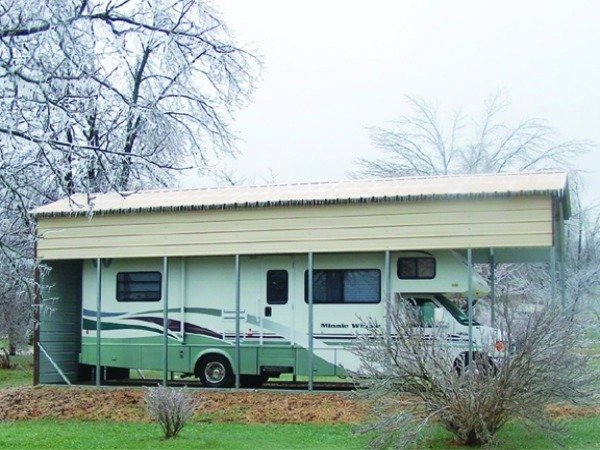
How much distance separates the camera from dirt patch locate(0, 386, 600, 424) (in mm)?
14406

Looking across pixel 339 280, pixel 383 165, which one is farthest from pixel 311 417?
pixel 383 165

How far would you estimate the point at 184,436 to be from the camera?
509 inches

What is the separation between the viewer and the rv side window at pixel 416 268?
632 inches

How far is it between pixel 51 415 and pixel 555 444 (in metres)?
8.29

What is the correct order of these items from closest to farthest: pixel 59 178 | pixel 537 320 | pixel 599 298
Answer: pixel 59 178 < pixel 537 320 < pixel 599 298

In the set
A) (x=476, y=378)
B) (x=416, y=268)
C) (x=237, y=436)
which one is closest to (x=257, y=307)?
(x=416, y=268)

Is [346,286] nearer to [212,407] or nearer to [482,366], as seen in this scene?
[212,407]

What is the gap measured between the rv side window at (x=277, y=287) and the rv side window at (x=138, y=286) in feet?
7.27

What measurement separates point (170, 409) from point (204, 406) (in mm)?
2647

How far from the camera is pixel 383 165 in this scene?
112 ft

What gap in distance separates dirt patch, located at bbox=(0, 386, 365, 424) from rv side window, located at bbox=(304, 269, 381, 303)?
5.89 ft

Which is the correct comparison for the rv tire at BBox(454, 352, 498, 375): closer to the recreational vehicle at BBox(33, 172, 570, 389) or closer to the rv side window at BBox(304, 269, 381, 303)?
the recreational vehicle at BBox(33, 172, 570, 389)

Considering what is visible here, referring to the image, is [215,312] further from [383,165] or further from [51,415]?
[383,165]

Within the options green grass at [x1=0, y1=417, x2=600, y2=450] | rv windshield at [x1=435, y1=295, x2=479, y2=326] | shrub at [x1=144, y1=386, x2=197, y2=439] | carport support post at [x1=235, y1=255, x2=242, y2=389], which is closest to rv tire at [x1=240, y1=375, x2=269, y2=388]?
carport support post at [x1=235, y1=255, x2=242, y2=389]
